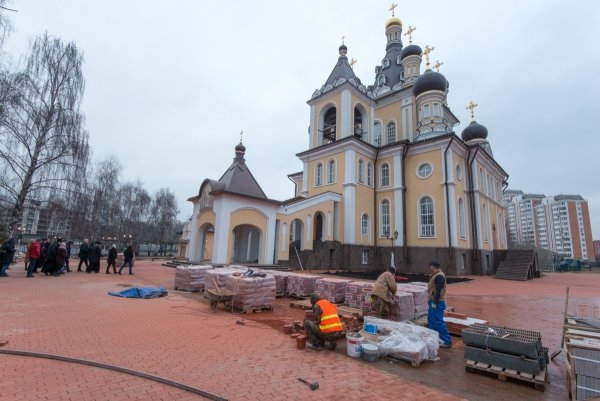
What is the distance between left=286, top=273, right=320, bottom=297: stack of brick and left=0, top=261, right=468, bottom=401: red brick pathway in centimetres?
326

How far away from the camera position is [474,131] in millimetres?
29656

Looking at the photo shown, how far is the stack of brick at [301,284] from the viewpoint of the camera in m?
10.2

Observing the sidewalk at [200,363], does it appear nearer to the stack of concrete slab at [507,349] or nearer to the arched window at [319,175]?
the stack of concrete slab at [507,349]

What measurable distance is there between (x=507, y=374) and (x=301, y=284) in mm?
6820

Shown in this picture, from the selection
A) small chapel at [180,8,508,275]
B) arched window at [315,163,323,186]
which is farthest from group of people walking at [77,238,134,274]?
→ arched window at [315,163,323,186]

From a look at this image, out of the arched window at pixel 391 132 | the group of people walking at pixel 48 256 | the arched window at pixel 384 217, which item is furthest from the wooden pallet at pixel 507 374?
the arched window at pixel 391 132

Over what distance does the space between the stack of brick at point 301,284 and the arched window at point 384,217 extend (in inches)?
603

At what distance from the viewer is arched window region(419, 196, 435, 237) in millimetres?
22000

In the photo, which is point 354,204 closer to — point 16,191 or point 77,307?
point 77,307

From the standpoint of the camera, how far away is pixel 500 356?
4.27 metres

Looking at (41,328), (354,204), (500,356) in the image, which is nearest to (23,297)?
(41,328)

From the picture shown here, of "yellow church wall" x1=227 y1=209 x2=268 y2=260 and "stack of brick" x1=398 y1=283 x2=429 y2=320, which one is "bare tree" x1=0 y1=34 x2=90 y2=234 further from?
"stack of brick" x1=398 y1=283 x2=429 y2=320

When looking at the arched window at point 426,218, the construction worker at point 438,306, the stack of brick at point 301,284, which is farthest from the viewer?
the arched window at point 426,218

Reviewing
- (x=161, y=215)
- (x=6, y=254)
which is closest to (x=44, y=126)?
(x=6, y=254)
